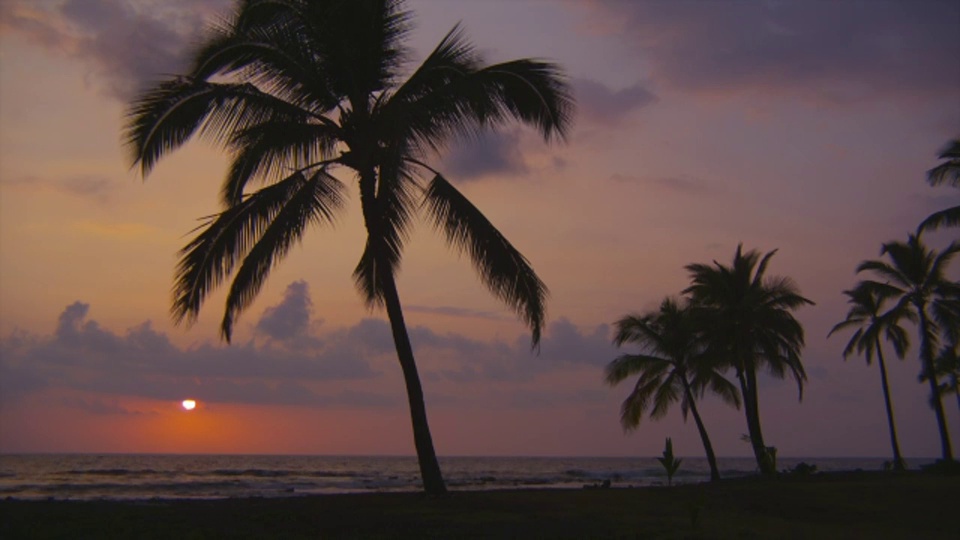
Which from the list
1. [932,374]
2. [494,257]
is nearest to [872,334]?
[932,374]

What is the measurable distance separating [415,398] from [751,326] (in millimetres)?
20024

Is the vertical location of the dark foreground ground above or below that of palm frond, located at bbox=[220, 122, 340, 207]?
below

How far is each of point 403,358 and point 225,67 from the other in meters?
6.01

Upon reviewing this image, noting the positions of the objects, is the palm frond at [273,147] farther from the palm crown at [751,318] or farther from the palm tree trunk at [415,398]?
the palm crown at [751,318]

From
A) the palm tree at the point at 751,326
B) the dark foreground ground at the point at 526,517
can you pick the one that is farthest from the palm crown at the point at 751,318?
the dark foreground ground at the point at 526,517

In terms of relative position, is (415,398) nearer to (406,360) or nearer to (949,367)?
(406,360)

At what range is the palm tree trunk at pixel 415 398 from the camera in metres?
13.4

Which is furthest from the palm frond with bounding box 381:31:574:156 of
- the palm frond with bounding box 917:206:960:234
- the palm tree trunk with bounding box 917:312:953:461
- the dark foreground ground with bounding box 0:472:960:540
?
the palm tree trunk with bounding box 917:312:953:461

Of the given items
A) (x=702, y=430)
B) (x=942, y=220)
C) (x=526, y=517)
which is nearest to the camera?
(x=526, y=517)

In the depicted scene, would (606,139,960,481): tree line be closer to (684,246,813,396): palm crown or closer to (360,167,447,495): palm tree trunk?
(684,246,813,396): palm crown

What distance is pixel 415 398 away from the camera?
1359 centimetres

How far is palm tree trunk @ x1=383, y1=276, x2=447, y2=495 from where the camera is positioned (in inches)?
529

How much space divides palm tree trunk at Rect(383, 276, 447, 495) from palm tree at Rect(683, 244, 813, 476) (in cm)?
1919

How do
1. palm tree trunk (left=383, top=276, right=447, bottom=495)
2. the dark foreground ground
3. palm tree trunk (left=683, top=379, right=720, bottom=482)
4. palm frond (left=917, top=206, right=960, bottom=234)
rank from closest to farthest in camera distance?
1. the dark foreground ground
2. palm tree trunk (left=383, top=276, right=447, bottom=495)
3. palm frond (left=917, top=206, right=960, bottom=234)
4. palm tree trunk (left=683, top=379, right=720, bottom=482)
